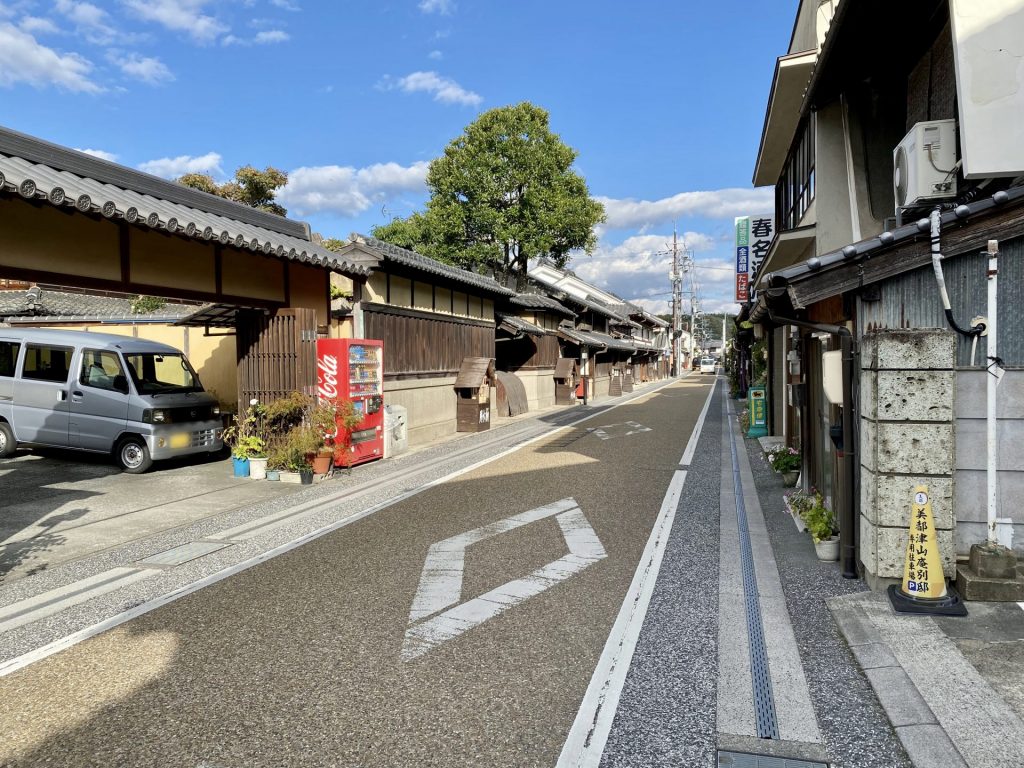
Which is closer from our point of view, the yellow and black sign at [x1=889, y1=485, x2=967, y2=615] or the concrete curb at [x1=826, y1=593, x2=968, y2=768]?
the concrete curb at [x1=826, y1=593, x2=968, y2=768]

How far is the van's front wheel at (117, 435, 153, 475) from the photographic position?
36.3ft

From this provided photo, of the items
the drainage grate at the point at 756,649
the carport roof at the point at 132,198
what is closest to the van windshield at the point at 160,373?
the carport roof at the point at 132,198

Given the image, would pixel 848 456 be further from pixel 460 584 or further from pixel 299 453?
pixel 299 453

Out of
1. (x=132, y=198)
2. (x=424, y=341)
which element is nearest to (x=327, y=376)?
(x=132, y=198)

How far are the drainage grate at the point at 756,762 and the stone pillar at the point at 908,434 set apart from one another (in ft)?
8.03

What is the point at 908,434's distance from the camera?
191 inches

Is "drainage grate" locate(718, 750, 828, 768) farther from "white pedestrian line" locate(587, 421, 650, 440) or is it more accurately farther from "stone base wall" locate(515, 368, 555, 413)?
"stone base wall" locate(515, 368, 555, 413)

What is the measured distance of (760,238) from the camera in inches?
698

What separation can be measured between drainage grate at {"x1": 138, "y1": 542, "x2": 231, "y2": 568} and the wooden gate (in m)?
4.43

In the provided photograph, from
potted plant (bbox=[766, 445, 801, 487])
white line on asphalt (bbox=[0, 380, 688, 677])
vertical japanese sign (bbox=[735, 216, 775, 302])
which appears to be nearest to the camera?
white line on asphalt (bbox=[0, 380, 688, 677])

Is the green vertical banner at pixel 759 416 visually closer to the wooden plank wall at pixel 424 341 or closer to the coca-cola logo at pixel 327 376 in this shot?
the wooden plank wall at pixel 424 341

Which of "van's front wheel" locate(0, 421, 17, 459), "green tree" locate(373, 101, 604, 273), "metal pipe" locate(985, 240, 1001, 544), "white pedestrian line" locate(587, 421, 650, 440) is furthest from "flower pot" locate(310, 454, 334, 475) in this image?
"green tree" locate(373, 101, 604, 273)

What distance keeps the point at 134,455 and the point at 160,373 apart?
177cm

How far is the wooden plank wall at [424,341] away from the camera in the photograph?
13867 millimetres
